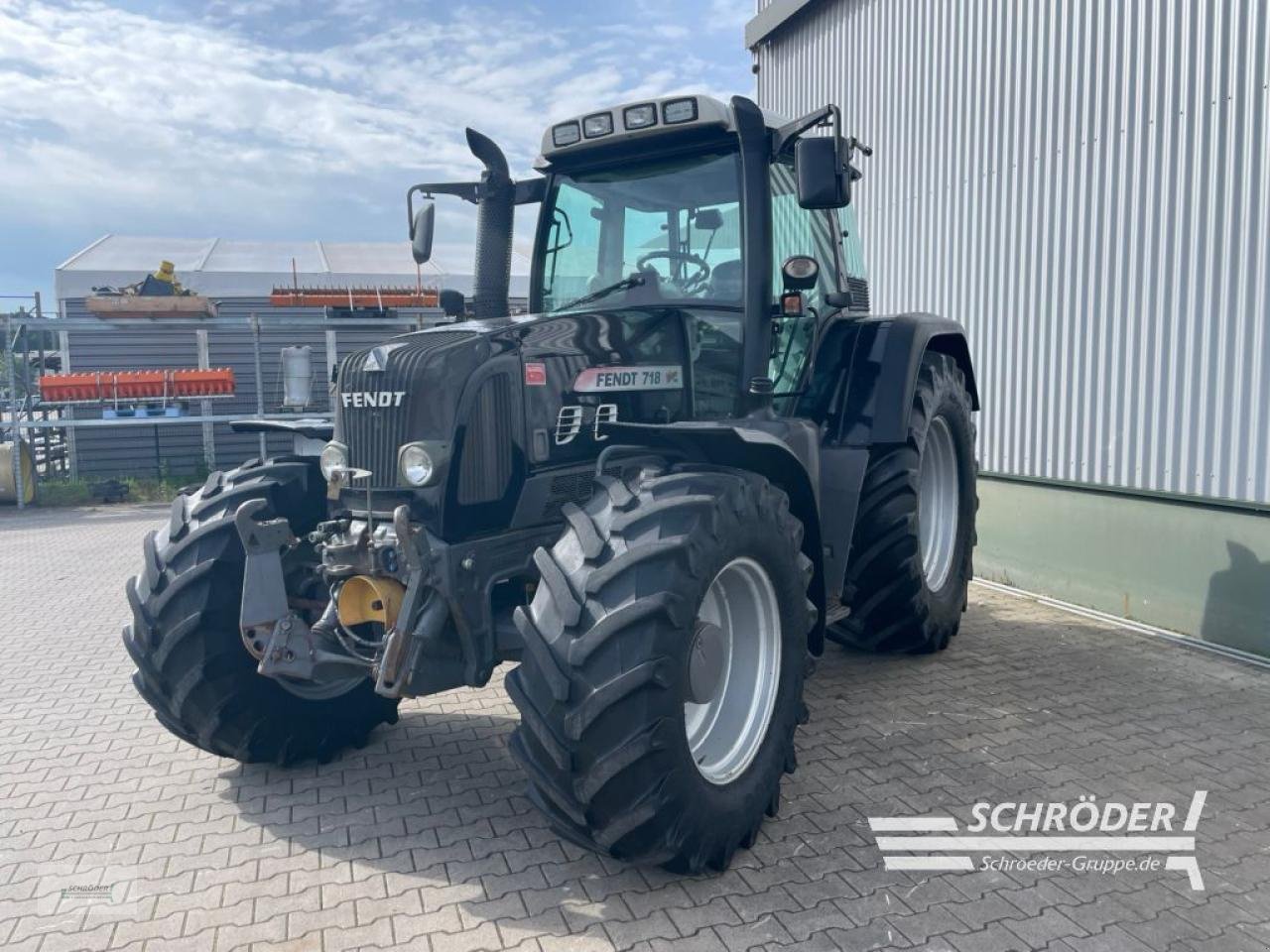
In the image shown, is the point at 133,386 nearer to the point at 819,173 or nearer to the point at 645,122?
the point at 645,122

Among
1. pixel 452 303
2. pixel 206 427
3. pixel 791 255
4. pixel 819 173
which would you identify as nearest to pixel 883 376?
pixel 791 255

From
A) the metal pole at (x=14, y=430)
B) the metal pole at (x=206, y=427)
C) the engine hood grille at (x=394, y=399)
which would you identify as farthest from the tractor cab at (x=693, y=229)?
the metal pole at (x=206, y=427)

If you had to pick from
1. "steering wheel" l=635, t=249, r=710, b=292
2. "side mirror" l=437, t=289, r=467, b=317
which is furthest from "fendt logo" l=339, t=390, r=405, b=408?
"steering wheel" l=635, t=249, r=710, b=292

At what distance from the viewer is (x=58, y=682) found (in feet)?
17.9

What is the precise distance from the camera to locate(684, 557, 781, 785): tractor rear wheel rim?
3326mm

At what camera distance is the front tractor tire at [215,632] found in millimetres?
3592

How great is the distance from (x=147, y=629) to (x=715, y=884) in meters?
2.23

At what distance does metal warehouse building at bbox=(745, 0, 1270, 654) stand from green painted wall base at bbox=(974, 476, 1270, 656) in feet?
0.04

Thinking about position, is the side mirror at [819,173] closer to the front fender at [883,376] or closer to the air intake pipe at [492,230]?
the front fender at [883,376]

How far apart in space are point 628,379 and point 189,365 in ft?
46.8

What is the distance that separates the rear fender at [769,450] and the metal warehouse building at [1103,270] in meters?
2.82

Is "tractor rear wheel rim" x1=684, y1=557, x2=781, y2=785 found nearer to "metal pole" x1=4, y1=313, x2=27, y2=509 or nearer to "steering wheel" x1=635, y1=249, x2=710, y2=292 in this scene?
"steering wheel" x1=635, y1=249, x2=710, y2=292

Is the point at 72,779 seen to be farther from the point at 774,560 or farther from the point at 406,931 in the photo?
the point at 774,560

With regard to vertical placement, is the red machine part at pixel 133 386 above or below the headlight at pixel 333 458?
above
